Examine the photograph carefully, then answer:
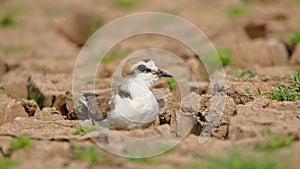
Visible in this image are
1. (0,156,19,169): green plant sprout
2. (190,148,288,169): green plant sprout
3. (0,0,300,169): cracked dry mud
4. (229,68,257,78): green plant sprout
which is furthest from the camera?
(229,68,257,78): green plant sprout

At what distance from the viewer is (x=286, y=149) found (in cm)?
555

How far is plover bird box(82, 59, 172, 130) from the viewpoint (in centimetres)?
651

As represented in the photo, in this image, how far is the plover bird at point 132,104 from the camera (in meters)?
6.51

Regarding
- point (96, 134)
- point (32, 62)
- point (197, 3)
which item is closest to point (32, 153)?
point (96, 134)

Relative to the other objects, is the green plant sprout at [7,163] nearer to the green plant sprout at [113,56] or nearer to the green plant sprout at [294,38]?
the green plant sprout at [113,56]

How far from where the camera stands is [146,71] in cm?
684

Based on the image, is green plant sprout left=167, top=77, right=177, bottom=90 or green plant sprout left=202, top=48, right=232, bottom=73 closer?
green plant sprout left=167, top=77, right=177, bottom=90

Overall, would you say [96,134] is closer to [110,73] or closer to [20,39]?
[110,73]

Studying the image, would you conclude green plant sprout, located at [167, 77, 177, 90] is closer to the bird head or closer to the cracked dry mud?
the cracked dry mud

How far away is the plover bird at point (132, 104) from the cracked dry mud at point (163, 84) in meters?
0.18

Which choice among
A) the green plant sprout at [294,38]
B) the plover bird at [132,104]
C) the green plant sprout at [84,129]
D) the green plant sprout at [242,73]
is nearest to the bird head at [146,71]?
the plover bird at [132,104]

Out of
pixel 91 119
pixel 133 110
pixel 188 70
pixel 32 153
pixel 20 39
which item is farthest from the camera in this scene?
pixel 20 39

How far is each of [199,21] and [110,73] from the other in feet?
14.1

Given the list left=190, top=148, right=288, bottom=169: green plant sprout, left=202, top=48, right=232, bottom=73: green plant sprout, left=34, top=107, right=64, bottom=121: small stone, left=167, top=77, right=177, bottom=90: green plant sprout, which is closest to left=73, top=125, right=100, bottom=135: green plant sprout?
left=34, top=107, right=64, bottom=121: small stone
